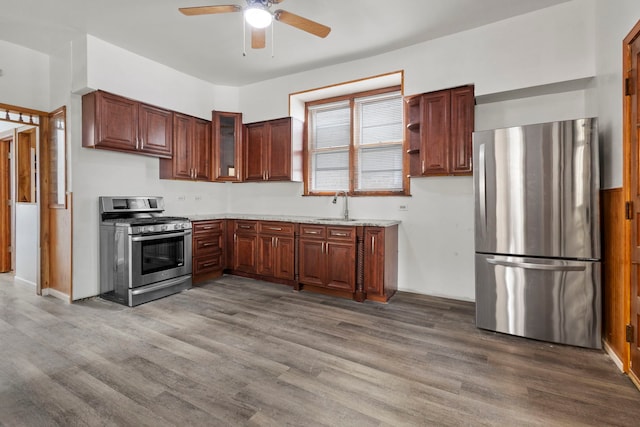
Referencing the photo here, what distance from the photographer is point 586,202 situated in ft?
7.98

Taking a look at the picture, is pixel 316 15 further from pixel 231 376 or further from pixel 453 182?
pixel 231 376

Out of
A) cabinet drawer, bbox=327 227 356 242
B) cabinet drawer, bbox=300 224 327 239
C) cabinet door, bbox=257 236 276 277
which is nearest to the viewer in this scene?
cabinet drawer, bbox=327 227 356 242

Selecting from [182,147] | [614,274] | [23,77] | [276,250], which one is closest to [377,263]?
[276,250]

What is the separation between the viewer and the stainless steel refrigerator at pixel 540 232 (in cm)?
244

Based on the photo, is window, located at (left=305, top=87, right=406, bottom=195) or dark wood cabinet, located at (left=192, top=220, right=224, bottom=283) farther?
dark wood cabinet, located at (left=192, top=220, right=224, bottom=283)

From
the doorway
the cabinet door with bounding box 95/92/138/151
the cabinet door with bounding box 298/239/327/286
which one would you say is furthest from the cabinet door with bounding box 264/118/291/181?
the doorway

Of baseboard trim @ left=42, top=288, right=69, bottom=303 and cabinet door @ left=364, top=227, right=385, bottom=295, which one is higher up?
cabinet door @ left=364, top=227, right=385, bottom=295

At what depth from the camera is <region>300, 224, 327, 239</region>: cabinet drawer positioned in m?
3.87

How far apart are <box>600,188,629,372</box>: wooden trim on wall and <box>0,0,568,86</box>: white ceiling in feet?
6.62

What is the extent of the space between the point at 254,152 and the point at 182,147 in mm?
1051

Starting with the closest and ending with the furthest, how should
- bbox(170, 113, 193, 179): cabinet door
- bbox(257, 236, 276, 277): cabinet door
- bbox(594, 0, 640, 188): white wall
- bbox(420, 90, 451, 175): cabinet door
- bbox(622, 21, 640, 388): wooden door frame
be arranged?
1. bbox(622, 21, 640, 388): wooden door frame
2. bbox(594, 0, 640, 188): white wall
3. bbox(420, 90, 451, 175): cabinet door
4. bbox(257, 236, 276, 277): cabinet door
5. bbox(170, 113, 193, 179): cabinet door

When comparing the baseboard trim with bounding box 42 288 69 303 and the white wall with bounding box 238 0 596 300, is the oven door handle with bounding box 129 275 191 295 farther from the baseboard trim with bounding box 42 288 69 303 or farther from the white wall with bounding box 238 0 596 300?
the white wall with bounding box 238 0 596 300

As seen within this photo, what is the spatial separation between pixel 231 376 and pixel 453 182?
120 inches

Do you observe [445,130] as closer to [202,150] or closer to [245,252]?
[245,252]
